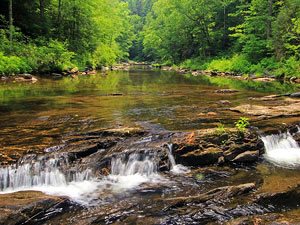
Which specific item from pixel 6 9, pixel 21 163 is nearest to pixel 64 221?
pixel 21 163

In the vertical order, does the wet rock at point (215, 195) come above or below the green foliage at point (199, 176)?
above

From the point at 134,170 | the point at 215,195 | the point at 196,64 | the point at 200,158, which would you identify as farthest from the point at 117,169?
the point at 196,64

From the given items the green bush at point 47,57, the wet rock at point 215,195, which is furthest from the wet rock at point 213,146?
the green bush at point 47,57

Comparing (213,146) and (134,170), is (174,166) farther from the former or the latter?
(213,146)

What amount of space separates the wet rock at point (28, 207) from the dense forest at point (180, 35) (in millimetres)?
16259

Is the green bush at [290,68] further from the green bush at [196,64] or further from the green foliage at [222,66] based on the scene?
the green bush at [196,64]

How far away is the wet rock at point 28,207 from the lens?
381cm

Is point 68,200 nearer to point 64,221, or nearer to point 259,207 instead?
point 64,221

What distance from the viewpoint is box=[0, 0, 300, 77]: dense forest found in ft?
70.7

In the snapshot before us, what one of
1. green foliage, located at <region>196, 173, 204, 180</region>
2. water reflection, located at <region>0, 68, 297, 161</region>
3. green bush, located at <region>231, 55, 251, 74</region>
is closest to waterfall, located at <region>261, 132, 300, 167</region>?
water reflection, located at <region>0, 68, 297, 161</region>

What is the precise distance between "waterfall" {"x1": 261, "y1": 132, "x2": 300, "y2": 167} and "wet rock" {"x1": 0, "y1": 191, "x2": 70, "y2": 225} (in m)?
5.24

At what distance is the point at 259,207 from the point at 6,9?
2701cm

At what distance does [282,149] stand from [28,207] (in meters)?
6.67

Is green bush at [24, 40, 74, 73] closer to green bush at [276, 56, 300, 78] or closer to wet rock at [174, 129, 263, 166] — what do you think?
wet rock at [174, 129, 263, 166]
